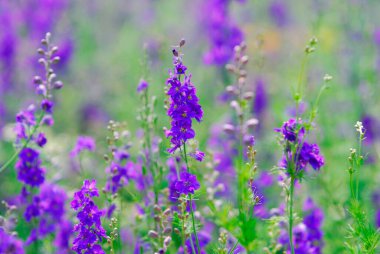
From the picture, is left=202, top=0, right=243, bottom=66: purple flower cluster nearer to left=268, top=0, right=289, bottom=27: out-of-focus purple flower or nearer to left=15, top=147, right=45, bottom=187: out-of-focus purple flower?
left=15, top=147, right=45, bottom=187: out-of-focus purple flower

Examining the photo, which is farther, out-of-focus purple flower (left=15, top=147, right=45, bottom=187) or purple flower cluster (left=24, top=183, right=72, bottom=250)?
purple flower cluster (left=24, top=183, right=72, bottom=250)

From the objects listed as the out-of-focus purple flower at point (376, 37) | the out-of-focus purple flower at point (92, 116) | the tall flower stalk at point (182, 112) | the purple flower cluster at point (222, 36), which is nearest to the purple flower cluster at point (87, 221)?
the tall flower stalk at point (182, 112)

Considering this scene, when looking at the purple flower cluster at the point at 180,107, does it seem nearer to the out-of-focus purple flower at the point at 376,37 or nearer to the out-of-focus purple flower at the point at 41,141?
the out-of-focus purple flower at the point at 41,141

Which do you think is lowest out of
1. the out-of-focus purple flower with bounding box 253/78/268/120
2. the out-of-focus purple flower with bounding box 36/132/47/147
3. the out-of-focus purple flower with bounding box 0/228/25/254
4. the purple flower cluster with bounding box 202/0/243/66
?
the out-of-focus purple flower with bounding box 0/228/25/254

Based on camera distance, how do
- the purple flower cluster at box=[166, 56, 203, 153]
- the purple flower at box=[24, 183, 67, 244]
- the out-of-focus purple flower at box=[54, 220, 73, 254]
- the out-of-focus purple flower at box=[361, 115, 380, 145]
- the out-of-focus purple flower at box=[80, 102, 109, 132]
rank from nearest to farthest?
the purple flower cluster at box=[166, 56, 203, 153] < the purple flower at box=[24, 183, 67, 244] < the out-of-focus purple flower at box=[54, 220, 73, 254] < the out-of-focus purple flower at box=[361, 115, 380, 145] < the out-of-focus purple flower at box=[80, 102, 109, 132]

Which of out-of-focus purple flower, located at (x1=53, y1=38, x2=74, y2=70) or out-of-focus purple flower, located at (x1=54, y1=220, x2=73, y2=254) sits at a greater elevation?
out-of-focus purple flower, located at (x1=53, y1=38, x2=74, y2=70)

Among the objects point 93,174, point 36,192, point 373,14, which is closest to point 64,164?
point 93,174

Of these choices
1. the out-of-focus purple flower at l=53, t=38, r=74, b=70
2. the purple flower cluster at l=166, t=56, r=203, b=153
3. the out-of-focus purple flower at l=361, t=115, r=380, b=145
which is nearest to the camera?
the purple flower cluster at l=166, t=56, r=203, b=153

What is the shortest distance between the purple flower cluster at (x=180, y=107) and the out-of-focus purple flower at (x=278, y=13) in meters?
9.81

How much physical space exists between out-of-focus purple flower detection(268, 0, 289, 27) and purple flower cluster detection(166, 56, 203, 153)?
981 cm

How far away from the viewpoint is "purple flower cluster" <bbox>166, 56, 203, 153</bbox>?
3.36 meters

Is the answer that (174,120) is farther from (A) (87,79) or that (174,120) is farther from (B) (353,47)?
(A) (87,79)

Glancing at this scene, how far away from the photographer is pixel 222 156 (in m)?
6.73

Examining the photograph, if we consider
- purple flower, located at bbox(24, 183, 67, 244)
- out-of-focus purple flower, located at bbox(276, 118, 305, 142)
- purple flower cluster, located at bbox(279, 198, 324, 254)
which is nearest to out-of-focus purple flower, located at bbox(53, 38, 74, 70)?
purple flower, located at bbox(24, 183, 67, 244)
